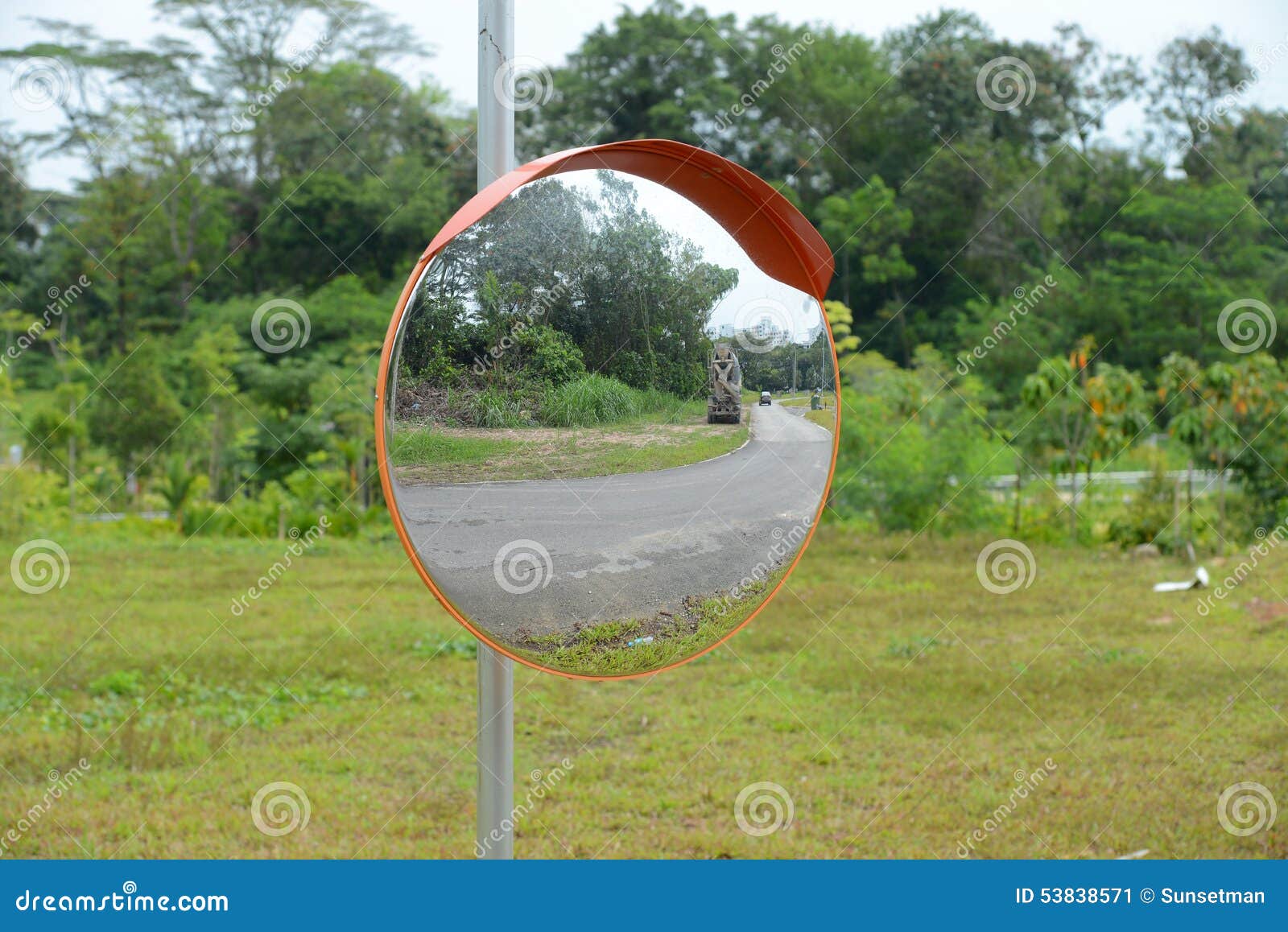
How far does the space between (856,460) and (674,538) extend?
7462 millimetres

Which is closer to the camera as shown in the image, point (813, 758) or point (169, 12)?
point (813, 758)

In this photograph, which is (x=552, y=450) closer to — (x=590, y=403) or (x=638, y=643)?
(x=590, y=403)

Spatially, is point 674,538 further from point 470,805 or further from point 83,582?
point 83,582

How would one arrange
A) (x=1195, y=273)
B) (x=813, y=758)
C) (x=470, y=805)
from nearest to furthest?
(x=470, y=805) < (x=813, y=758) < (x=1195, y=273)

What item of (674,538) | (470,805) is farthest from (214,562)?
(674,538)

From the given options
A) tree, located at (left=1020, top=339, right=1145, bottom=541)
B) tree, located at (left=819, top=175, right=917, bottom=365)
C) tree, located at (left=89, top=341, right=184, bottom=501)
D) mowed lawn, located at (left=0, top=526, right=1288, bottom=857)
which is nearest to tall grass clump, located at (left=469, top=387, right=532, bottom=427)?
mowed lawn, located at (left=0, top=526, right=1288, bottom=857)

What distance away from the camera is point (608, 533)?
1.79 meters

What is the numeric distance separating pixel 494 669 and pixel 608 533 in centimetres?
55

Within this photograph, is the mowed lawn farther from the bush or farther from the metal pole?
the bush

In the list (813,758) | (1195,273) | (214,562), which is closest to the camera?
(813,758)

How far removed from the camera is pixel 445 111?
19.4 meters

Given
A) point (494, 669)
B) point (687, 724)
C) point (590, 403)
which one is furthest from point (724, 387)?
point (687, 724)

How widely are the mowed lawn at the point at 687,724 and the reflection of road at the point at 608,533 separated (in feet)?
6.61

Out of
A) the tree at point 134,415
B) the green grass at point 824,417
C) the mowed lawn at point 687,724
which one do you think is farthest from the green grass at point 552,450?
the tree at point 134,415
